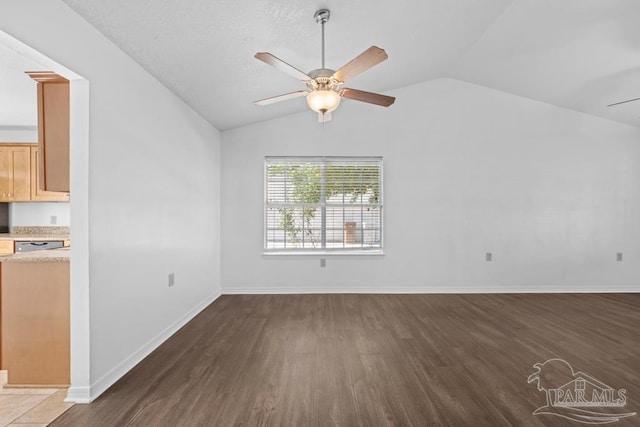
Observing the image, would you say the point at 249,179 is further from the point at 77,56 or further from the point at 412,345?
the point at 412,345

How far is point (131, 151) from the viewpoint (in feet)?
8.34

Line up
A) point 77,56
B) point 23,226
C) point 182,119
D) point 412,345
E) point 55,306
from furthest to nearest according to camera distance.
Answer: point 23,226 → point 182,119 → point 412,345 → point 55,306 → point 77,56

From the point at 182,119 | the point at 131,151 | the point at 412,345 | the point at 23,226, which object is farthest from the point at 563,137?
the point at 23,226

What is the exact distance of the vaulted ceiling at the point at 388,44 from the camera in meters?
2.21

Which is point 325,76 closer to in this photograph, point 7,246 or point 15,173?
point 7,246

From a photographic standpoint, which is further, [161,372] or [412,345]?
[412,345]

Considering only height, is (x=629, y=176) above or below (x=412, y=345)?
above

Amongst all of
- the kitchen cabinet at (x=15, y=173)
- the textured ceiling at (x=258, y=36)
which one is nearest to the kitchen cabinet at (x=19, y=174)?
the kitchen cabinet at (x=15, y=173)

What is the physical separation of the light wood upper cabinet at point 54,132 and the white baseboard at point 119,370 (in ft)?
4.48

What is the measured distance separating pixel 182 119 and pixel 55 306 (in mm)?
2150

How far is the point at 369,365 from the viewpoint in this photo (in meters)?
2.51

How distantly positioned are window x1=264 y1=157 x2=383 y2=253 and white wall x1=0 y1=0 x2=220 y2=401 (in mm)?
1488

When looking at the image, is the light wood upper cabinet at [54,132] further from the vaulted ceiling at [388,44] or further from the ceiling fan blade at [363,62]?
the ceiling fan blade at [363,62]

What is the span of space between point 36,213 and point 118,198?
13.5 ft
